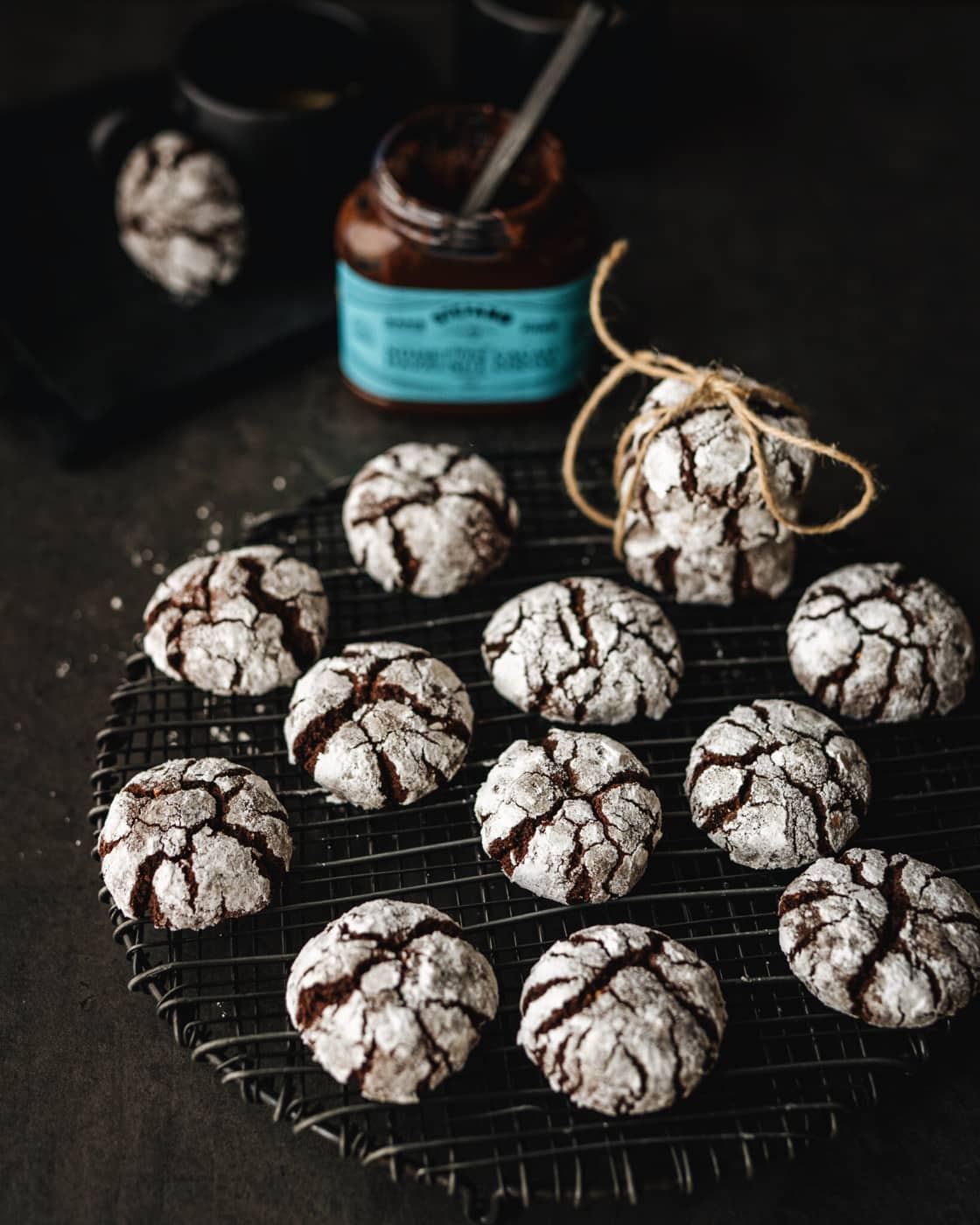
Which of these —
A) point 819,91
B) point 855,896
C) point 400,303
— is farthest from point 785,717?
point 819,91

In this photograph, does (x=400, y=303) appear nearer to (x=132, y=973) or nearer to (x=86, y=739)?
(x=86, y=739)

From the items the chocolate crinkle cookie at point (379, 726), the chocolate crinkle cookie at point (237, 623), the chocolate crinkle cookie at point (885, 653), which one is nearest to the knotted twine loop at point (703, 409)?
the chocolate crinkle cookie at point (885, 653)

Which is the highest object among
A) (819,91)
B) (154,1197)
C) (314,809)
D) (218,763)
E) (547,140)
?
(547,140)

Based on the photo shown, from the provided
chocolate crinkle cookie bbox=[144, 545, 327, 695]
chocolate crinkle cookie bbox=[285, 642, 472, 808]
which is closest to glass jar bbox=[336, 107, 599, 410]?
chocolate crinkle cookie bbox=[144, 545, 327, 695]

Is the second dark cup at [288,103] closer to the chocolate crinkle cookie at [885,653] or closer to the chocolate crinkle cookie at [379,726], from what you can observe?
the chocolate crinkle cookie at [379,726]

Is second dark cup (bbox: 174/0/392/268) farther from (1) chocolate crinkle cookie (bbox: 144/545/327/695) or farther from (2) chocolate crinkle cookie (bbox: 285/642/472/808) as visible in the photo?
(2) chocolate crinkle cookie (bbox: 285/642/472/808)

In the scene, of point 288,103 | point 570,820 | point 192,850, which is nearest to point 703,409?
point 570,820
